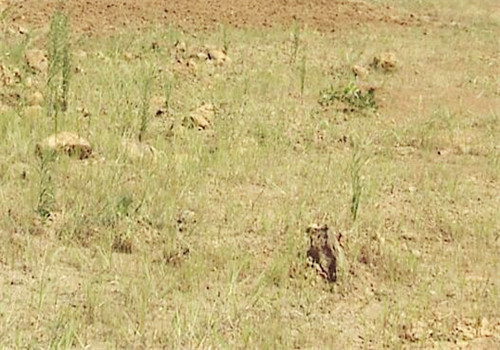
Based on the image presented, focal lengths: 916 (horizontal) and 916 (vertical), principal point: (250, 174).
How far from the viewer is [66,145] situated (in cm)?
539

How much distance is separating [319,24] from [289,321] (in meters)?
8.25

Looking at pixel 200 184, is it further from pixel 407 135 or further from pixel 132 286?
pixel 407 135

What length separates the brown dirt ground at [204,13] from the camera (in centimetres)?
1014

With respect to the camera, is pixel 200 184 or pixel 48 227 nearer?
pixel 48 227

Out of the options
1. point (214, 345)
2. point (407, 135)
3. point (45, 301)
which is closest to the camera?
point (214, 345)

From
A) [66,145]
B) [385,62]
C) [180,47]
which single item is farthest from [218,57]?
[66,145]

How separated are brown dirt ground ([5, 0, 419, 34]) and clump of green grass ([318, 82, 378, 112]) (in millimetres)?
3233

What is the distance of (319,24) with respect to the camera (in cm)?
1152

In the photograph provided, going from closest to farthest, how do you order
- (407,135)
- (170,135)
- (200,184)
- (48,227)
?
(48,227)
(200,184)
(170,135)
(407,135)

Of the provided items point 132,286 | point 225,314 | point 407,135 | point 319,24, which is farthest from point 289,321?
point 319,24

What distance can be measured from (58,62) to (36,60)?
1.64 metres

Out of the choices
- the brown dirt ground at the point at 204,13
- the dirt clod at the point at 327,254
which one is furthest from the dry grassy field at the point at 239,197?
the brown dirt ground at the point at 204,13

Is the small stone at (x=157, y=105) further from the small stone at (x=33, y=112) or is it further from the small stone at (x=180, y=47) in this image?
the small stone at (x=180, y=47)

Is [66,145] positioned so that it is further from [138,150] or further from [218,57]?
[218,57]
